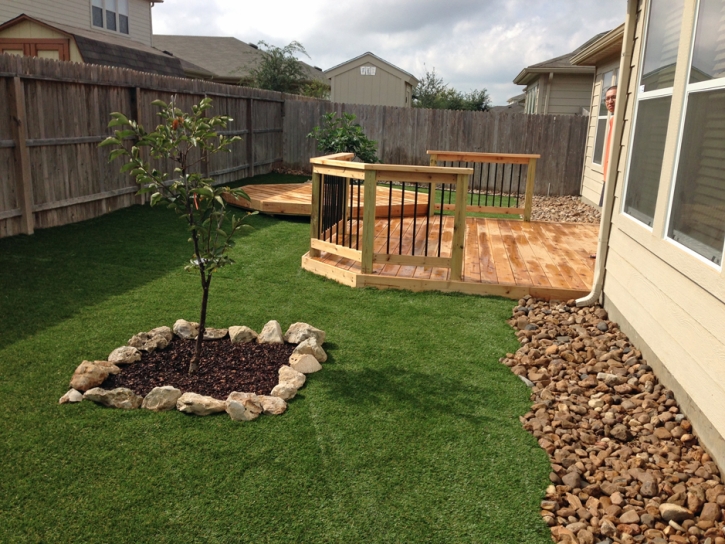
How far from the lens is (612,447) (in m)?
3.16

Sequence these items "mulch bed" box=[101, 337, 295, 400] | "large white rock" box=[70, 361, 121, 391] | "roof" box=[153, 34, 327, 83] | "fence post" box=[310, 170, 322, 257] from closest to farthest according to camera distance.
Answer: "large white rock" box=[70, 361, 121, 391]
"mulch bed" box=[101, 337, 295, 400]
"fence post" box=[310, 170, 322, 257]
"roof" box=[153, 34, 327, 83]

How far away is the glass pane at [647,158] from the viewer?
13.0ft

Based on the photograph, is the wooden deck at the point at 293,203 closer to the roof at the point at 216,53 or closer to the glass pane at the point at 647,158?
the glass pane at the point at 647,158

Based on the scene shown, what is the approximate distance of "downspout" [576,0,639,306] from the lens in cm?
479

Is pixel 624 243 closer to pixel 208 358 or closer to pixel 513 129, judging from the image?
pixel 208 358

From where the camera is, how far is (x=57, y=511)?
2488mm

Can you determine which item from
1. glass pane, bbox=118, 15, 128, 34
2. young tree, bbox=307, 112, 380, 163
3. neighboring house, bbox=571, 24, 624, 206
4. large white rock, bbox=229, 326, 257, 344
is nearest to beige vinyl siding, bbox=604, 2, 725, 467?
large white rock, bbox=229, 326, 257, 344

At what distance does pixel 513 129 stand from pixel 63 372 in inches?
493

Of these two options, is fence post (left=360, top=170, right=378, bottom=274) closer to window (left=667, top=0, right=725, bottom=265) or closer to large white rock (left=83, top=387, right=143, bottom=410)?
window (left=667, top=0, right=725, bottom=265)

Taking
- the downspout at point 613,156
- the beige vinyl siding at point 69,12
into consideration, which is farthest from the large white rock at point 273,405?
the beige vinyl siding at point 69,12

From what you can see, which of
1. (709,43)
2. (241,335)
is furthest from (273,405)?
(709,43)

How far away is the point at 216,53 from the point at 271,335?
2789 cm

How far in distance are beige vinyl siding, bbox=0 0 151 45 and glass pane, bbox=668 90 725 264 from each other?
1842 cm

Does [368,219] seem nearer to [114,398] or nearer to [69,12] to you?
[114,398]
